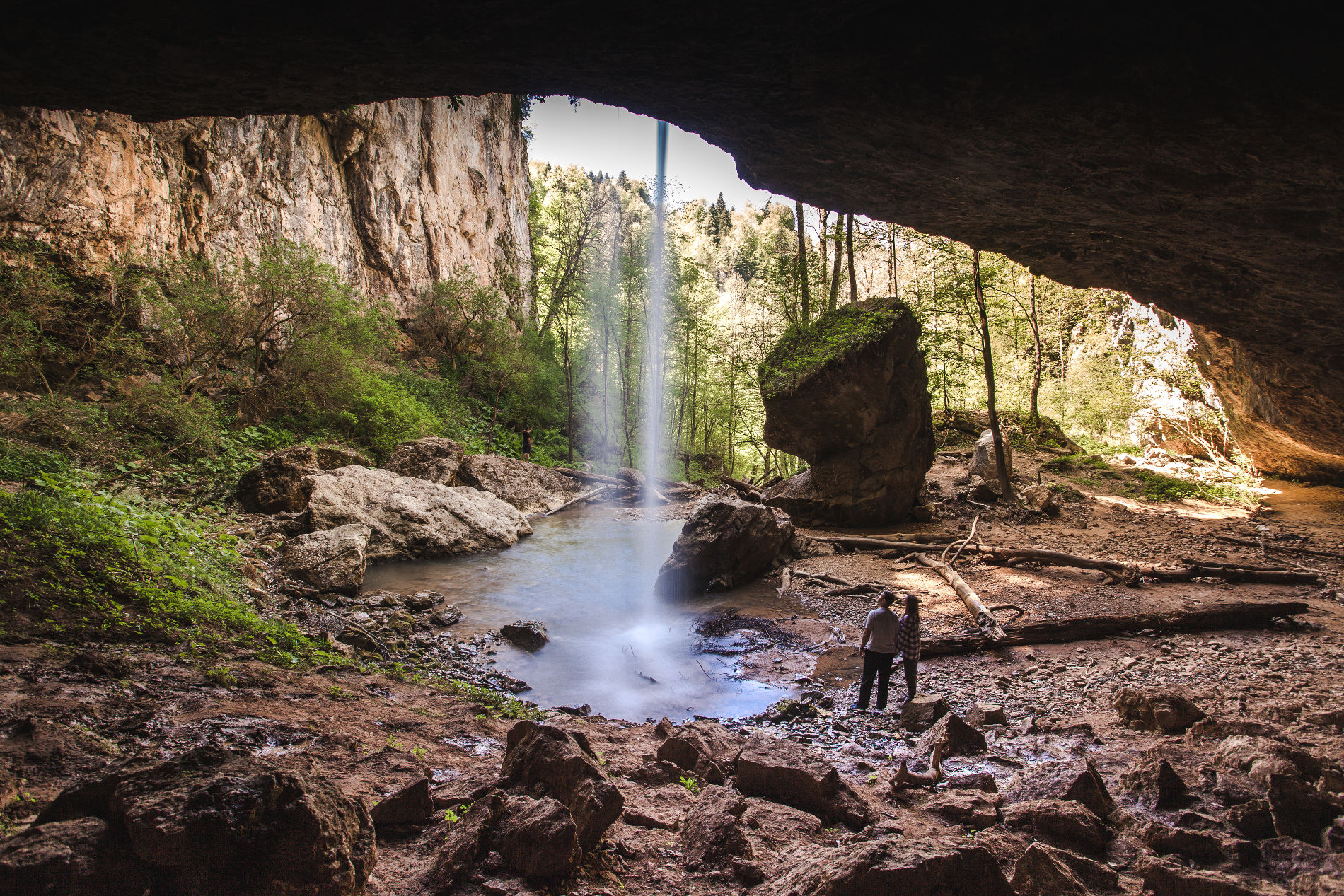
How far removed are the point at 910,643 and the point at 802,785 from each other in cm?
314

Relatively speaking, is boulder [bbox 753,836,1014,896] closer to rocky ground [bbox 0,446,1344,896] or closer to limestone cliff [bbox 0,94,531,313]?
rocky ground [bbox 0,446,1344,896]

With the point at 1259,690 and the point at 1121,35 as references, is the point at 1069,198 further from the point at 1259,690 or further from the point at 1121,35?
the point at 1259,690

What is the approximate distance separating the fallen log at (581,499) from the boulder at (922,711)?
1405 cm

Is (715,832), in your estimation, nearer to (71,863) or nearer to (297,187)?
(71,863)

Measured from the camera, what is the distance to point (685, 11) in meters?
3.01

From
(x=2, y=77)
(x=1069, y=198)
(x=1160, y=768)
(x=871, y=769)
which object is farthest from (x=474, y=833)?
(x=1069, y=198)

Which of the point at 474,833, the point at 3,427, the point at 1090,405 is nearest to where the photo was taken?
the point at 474,833

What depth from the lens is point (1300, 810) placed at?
2.87 metres

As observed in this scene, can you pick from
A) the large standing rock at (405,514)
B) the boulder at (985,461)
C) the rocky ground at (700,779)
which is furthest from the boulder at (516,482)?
the boulder at (985,461)

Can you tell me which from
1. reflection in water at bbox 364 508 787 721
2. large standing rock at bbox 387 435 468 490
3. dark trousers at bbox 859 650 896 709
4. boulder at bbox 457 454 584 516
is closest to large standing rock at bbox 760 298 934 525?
reflection in water at bbox 364 508 787 721

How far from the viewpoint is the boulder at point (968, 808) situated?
318cm

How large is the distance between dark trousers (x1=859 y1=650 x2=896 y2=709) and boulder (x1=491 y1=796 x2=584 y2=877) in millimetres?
4306

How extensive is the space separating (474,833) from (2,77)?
16.9 ft

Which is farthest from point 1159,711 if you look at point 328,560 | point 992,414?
point 992,414
